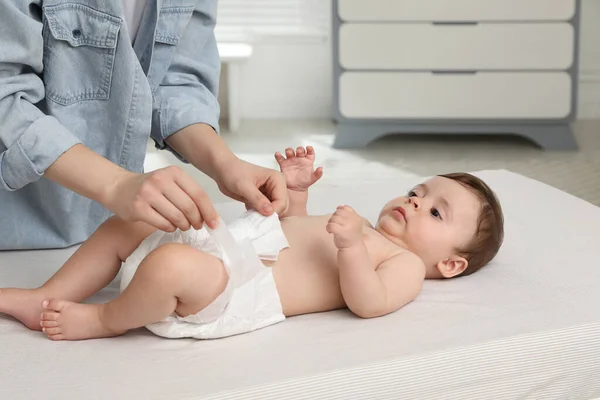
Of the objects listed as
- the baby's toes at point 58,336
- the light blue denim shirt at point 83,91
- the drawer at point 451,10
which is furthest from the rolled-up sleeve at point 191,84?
the drawer at point 451,10

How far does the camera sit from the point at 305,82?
4094 mm

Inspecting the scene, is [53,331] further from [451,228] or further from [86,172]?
[451,228]

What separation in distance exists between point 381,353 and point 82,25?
72 centimetres

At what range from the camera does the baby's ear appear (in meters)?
1.39

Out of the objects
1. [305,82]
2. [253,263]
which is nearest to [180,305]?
[253,263]

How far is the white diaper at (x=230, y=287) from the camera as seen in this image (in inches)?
46.3

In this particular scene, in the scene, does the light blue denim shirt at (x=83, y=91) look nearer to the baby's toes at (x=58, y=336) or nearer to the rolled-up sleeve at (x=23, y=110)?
the rolled-up sleeve at (x=23, y=110)

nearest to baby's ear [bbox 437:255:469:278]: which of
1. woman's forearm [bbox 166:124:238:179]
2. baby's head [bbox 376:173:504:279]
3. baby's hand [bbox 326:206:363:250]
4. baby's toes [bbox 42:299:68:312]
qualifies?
baby's head [bbox 376:173:504:279]

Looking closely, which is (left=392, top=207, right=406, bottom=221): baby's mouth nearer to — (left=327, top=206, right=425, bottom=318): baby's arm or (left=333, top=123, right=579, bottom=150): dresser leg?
(left=327, top=206, right=425, bottom=318): baby's arm

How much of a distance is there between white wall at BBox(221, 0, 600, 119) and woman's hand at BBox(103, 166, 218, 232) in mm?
3009

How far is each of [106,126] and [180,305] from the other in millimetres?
441

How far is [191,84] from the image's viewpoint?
62.2 inches

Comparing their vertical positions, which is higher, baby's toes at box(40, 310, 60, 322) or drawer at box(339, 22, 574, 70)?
drawer at box(339, 22, 574, 70)

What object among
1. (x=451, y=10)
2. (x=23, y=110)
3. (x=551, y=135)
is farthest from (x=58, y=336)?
(x=551, y=135)
